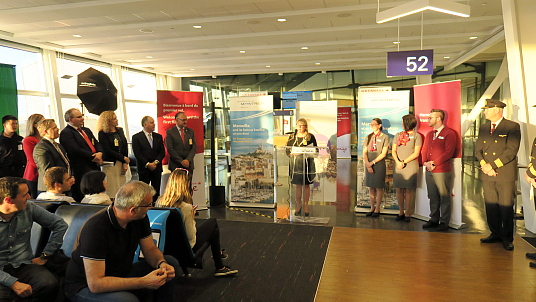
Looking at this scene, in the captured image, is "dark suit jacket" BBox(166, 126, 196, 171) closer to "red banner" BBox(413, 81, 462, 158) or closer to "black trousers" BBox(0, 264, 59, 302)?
"red banner" BBox(413, 81, 462, 158)

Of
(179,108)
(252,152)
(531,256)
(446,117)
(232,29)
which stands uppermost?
(232,29)

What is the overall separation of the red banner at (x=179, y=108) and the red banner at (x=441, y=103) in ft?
12.1

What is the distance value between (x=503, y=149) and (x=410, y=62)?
98.6 inches

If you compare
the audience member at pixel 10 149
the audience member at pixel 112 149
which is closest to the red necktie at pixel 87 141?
the audience member at pixel 112 149

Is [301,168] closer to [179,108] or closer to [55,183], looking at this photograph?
[179,108]

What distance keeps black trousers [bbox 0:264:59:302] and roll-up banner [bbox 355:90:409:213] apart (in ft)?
16.1

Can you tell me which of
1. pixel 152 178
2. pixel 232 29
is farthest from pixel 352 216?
pixel 232 29

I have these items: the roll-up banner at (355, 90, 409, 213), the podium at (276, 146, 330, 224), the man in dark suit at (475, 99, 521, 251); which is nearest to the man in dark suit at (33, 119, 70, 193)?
the podium at (276, 146, 330, 224)

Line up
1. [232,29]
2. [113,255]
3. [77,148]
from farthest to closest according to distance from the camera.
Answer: [232,29], [77,148], [113,255]

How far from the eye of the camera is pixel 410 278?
379cm

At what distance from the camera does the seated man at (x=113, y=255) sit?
7.03ft

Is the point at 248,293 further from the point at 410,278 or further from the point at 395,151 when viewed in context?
the point at 395,151

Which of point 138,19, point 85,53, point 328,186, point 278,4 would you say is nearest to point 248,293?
point 328,186

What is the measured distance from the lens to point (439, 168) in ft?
17.8
